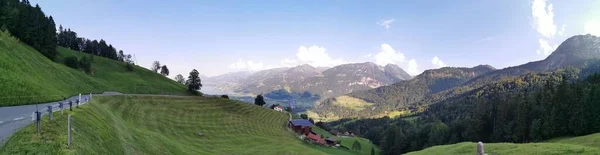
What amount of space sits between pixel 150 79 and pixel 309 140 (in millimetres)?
71821

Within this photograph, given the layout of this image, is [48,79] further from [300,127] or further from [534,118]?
[534,118]

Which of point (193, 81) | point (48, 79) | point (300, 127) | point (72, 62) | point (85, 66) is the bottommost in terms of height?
point (300, 127)

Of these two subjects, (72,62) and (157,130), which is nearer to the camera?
(157,130)

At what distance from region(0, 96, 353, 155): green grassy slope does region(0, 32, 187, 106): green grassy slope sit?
8.63 meters

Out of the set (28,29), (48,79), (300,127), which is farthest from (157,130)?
(28,29)

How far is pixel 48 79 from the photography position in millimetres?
67500

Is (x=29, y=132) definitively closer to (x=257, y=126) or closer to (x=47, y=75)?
(x=47, y=75)

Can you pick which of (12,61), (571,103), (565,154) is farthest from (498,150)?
(12,61)

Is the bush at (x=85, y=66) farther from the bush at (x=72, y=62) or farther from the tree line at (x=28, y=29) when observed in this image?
the tree line at (x=28, y=29)

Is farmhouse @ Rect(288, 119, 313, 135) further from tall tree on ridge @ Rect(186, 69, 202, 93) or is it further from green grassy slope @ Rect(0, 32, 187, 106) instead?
green grassy slope @ Rect(0, 32, 187, 106)

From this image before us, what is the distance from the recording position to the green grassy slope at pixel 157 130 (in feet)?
69.2

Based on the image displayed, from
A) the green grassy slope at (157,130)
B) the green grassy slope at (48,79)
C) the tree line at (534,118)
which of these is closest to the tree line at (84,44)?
the green grassy slope at (48,79)

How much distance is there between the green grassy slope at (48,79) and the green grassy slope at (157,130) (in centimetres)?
863

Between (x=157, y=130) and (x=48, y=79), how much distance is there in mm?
28660
